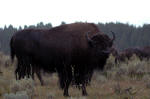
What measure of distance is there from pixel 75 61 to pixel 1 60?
822 cm

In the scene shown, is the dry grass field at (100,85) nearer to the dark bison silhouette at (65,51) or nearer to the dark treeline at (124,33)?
the dark bison silhouette at (65,51)

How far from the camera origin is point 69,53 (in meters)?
7.61

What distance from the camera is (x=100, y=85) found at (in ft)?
31.2

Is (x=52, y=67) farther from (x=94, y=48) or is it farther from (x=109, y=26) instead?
(x=109, y=26)

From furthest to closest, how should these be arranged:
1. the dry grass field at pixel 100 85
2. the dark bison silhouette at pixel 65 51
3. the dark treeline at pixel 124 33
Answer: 1. the dark treeline at pixel 124 33
2. the dark bison silhouette at pixel 65 51
3. the dry grass field at pixel 100 85

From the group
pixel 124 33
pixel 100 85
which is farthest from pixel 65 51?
pixel 124 33

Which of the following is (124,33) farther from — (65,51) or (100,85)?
(65,51)

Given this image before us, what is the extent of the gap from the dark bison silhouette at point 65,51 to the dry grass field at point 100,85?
56cm

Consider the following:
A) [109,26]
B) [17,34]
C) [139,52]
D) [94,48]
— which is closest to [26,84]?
[94,48]

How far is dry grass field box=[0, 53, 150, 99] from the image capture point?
6.30m

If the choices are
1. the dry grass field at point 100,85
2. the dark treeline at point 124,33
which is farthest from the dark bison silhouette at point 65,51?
the dark treeline at point 124,33

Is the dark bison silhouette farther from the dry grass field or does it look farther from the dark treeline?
the dark treeline

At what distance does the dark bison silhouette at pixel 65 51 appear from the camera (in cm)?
761

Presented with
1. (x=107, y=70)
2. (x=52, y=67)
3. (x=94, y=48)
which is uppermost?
(x=94, y=48)
